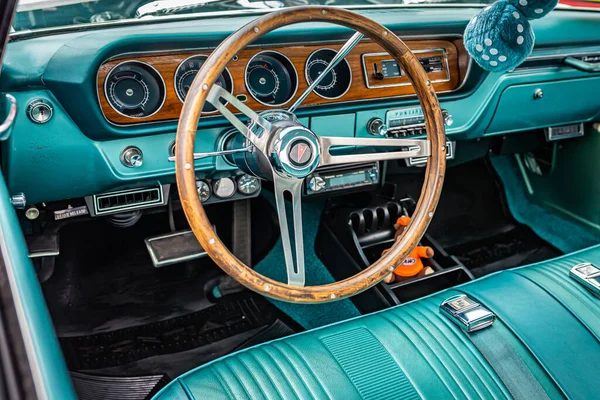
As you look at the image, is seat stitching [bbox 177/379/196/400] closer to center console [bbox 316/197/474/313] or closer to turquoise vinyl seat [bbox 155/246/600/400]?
turquoise vinyl seat [bbox 155/246/600/400]

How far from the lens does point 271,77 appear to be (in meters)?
1.96

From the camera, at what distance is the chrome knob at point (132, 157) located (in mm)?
1824

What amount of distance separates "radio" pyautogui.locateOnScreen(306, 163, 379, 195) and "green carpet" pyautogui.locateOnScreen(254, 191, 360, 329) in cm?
38

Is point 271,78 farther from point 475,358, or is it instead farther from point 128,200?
point 475,358

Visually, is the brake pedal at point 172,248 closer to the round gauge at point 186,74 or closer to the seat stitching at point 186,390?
the round gauge at point 186,74

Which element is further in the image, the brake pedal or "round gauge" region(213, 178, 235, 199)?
the brake pedal

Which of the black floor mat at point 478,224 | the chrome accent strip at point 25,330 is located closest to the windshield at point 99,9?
the chrome accent strip at point 25,330

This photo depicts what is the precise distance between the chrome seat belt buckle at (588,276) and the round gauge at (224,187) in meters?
1.09

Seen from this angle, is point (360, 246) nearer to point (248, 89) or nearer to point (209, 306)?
point (209, 306)

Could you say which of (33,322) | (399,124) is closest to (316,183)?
(399,124)

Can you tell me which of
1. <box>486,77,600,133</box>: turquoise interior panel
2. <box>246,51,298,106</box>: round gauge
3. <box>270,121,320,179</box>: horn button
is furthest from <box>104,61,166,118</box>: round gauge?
<box>486,77,600,133</box>: turquoise interior panel

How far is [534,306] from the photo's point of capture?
154 centimetres

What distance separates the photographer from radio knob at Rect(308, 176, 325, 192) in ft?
7.35

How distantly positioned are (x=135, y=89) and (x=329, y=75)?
0.63m
